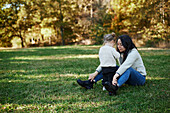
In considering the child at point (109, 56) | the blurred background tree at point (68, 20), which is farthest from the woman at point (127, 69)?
the blurred background tree at point (68, 20)

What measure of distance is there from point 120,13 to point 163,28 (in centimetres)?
1218

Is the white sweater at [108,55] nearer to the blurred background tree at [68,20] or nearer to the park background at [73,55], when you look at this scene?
the park background at [73,55]

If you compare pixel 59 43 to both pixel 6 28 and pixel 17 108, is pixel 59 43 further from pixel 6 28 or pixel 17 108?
pixel 17 108

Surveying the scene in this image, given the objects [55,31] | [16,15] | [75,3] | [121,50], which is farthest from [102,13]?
[121,50]

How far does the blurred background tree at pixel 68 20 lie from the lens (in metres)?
24.7

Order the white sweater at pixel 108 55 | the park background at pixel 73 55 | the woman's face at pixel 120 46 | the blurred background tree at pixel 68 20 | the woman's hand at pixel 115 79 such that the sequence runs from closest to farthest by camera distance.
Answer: the park background at pixel 73 55 → the woman's hand at pixel 115 79 → the white sweater at pixel 108 55 → the woman's face at pixel 120 46 → the blurred background tree at pixel 68 20

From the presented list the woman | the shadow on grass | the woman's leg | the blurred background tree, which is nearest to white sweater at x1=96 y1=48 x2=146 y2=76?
the woman

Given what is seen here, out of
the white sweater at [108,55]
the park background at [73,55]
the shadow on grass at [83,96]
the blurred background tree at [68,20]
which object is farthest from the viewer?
the blurred background tree at [68,20]

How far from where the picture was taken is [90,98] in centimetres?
340

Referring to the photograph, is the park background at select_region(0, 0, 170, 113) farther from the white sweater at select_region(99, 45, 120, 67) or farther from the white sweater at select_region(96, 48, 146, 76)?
the white sweater at select_region(99, 45, 120, 67)

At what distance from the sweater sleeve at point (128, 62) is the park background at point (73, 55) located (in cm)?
58

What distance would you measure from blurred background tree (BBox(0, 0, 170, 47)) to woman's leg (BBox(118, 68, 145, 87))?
59.4 ft

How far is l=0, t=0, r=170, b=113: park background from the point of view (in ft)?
10.4

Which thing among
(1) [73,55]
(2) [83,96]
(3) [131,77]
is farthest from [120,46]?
(1) [73,55]
